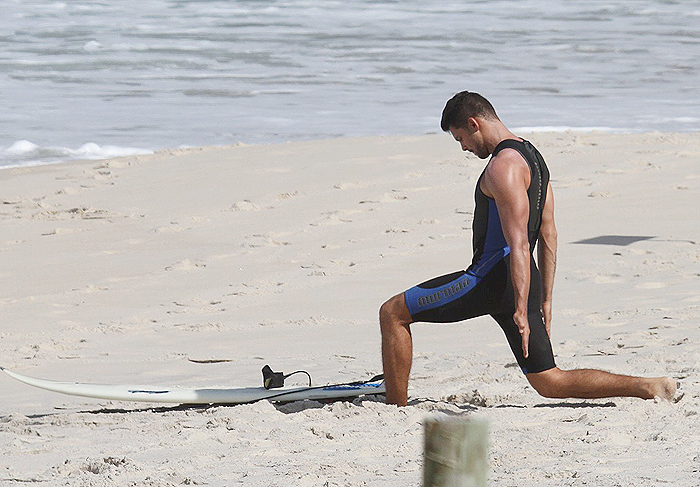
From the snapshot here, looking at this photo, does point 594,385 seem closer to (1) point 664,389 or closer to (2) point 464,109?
(1) point 664,389

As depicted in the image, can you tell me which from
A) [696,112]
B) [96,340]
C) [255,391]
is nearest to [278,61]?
[696,112]

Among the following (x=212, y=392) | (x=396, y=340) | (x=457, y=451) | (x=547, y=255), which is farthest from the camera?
(x=212, y=392)

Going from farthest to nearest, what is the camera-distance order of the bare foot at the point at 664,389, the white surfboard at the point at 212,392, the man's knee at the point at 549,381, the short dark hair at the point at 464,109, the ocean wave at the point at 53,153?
the ocean wave at the point at 53,153 < the white surfboard at the point at 212,392 < the bare foot at the point at 664,389 < the man's knee at the point at 549,381 < the short dark hair at the point at 464,109

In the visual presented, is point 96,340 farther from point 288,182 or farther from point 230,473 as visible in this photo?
point 288,182

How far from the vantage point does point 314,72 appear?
70.7 feet

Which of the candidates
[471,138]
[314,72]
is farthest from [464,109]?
[314,72]

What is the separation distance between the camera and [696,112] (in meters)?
16.7

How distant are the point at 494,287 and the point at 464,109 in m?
0.74

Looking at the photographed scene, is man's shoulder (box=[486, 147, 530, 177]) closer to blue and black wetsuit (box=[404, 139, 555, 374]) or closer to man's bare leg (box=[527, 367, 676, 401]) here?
blue and black wetsuit (box=[404, 139, 555, 374])

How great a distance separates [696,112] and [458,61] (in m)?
7.17

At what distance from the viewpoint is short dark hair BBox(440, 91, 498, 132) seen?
4.59 metres

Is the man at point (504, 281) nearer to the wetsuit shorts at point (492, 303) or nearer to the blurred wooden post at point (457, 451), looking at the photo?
the wetsuit shorts at point (492, 303)

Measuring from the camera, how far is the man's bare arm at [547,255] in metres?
4.84

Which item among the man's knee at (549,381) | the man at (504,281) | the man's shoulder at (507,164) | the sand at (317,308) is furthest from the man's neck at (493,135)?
the sand at (317,308)
